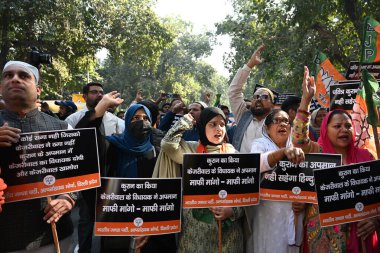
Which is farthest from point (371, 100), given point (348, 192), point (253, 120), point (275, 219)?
point (253, 120)

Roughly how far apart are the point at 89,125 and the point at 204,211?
106cm

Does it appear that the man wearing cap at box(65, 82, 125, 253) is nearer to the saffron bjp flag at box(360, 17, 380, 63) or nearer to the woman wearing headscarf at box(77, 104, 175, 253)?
the woman wearing headscarf at box(77, 104, 175, 253)

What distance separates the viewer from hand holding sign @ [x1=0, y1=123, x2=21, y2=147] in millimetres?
2469

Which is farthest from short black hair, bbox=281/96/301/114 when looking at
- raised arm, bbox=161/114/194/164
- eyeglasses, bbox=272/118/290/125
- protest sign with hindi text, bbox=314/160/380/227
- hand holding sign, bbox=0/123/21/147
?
hand holding sign, bbox=0/123/21/147

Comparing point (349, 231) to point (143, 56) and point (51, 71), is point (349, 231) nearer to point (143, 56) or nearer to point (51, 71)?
point (51, 71)

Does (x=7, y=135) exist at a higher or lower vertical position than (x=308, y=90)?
lower

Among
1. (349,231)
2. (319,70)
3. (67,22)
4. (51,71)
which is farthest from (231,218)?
(51,71)

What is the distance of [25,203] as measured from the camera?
105 inches

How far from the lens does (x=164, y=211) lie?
2.98m

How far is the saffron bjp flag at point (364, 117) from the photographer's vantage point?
11.5 ft

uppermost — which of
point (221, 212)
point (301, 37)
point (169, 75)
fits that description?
point (169, 75)

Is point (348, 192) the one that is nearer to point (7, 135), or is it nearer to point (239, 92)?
point (7, 135)

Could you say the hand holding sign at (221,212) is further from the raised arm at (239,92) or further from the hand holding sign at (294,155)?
the raised arm at (239,92)

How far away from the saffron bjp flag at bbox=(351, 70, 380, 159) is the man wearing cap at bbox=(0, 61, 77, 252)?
2.38 meters
